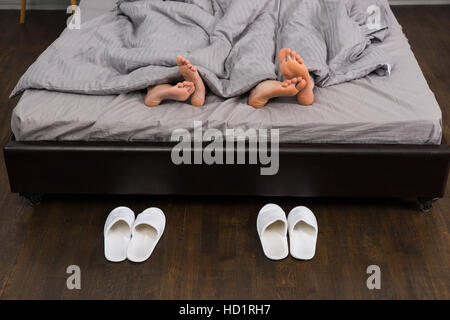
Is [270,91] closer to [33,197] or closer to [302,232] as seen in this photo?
[302,232]

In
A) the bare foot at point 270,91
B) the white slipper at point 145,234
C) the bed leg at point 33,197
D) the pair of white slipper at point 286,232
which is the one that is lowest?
the bed leg at point 33,197

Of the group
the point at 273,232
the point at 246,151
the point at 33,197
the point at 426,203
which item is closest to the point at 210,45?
the point at 246,151

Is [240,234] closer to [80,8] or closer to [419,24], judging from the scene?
Answer: [80,8]

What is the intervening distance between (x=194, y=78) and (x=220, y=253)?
64 centimetres

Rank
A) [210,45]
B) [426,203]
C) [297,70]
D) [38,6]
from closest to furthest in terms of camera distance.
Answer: [297,70], [426,203], [210,45], [38,6]

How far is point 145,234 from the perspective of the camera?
2.06 meters

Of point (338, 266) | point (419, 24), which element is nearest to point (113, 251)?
point (338, 266)

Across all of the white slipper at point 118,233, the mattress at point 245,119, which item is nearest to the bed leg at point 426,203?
the mattress at point 245,119

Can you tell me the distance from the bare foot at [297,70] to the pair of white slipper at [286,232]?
16.4 inches

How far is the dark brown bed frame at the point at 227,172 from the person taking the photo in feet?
6.63

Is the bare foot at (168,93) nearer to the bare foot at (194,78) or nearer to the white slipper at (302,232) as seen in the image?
the bare foot at (194,78)

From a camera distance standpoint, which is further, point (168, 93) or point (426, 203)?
point (426, 203)

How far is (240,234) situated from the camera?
2.09m

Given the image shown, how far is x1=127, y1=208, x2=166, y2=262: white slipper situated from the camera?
199 cm
